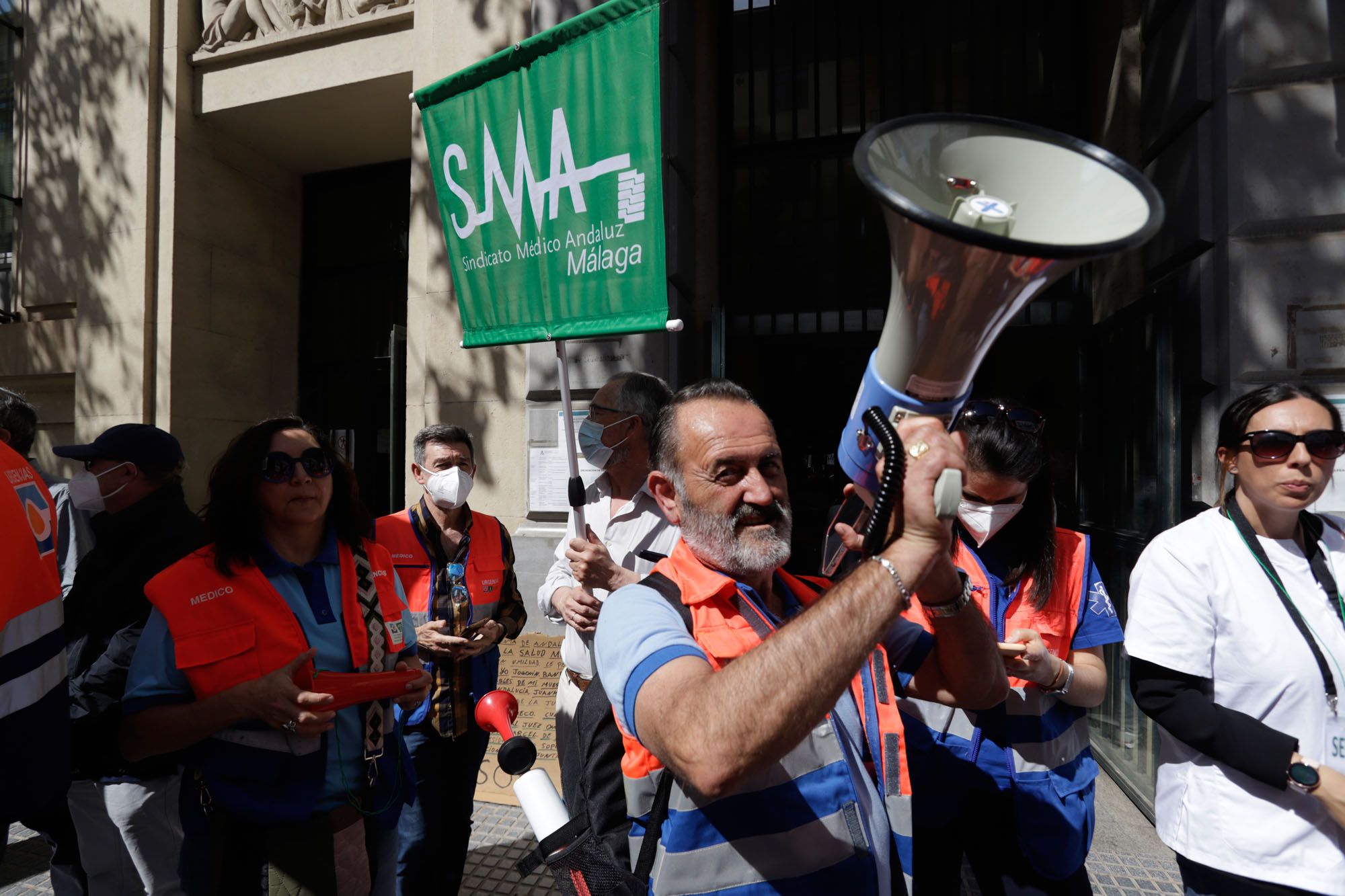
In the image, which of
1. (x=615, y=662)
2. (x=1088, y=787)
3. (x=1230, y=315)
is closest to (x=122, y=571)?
(x=615, y=662)

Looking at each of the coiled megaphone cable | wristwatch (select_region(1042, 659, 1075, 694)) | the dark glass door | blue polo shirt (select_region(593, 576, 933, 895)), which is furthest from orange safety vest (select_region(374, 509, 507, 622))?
the dark glass door

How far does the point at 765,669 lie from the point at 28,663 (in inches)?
61.5

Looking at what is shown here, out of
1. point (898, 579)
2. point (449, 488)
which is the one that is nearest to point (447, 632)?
point (449, 488)

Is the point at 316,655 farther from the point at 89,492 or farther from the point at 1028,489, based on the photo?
the point at 1028,489

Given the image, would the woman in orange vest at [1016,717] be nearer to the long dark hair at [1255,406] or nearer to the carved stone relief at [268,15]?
the long dark hair at [1255,406]

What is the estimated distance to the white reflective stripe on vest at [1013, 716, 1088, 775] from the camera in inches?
82.7

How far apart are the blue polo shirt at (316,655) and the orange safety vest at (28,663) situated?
0.28m

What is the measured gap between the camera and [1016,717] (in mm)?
2137

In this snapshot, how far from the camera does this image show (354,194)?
7.45 metres

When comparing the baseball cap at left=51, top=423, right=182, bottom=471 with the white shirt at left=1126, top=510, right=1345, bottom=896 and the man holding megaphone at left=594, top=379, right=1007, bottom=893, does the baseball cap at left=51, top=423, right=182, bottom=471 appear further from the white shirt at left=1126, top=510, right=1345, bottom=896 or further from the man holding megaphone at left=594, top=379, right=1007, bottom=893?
the white shirt at left=1126, top=510, right=1345, bottom=896

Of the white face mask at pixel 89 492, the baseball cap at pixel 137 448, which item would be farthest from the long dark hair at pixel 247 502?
the white face mask at pixel 89 492

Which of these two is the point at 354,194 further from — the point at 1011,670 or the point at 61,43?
the point at 1011,670

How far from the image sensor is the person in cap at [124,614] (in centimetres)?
247

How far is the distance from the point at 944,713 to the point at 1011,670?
10.7 inches
